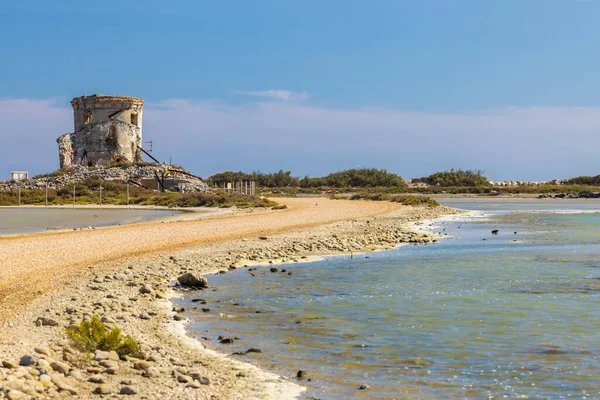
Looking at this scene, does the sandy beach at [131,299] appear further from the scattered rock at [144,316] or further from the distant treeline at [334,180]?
the distant treeline at [334,180]

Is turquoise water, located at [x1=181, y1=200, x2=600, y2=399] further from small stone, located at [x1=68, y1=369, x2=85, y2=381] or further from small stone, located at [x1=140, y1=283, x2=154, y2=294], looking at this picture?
small stone, located at [x1=68, y1=369, x2=85, y2=381]

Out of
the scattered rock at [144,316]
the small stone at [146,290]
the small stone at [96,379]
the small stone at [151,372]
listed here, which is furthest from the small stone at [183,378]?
the small stone at [146,290]

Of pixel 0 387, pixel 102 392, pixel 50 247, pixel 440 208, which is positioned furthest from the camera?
pixel 440 208

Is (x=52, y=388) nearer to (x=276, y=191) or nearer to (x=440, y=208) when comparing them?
(x=440, y=208)

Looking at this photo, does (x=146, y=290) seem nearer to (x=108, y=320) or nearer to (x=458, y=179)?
(x=108, y=320)

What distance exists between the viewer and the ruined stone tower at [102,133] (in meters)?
74.0

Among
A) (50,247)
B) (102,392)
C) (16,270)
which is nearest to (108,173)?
(50,247)

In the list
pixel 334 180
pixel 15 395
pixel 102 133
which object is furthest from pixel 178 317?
pixel 334 180

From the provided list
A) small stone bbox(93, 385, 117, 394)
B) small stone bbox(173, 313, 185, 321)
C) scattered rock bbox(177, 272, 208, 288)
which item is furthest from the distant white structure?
small stone bbox(93, 385, 117, 394)

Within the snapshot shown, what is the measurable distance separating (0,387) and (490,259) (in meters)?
17.0

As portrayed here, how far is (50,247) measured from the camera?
1989 cm

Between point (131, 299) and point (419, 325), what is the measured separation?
15.5 feet

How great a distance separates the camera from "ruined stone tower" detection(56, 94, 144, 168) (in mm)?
74000

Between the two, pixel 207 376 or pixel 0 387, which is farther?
pixel 207 376
